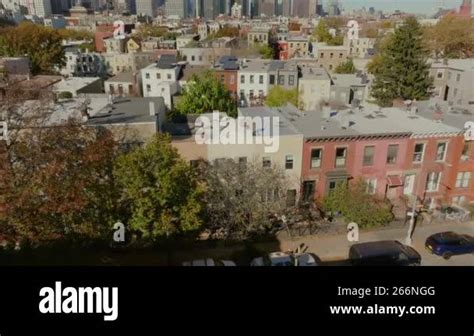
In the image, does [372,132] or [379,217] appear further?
[372,132]

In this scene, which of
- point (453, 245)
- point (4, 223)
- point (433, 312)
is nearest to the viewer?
point (433, 312)

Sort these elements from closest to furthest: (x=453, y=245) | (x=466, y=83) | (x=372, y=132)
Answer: (x=453, y=245), (x=372, y=132), (x=466, y=83)

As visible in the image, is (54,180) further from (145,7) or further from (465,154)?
(145,7)

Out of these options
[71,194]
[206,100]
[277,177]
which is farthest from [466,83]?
[71,194]

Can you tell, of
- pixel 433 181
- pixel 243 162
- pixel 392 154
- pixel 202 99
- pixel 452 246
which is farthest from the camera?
Result: pixel 202 99

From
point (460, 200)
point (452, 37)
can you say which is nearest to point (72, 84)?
point (460, 200)

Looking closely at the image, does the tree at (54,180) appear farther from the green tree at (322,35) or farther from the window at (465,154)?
the green tree at (322,35)

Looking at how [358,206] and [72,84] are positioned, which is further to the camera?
[72,84]

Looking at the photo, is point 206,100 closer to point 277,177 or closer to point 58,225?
point 277,177
